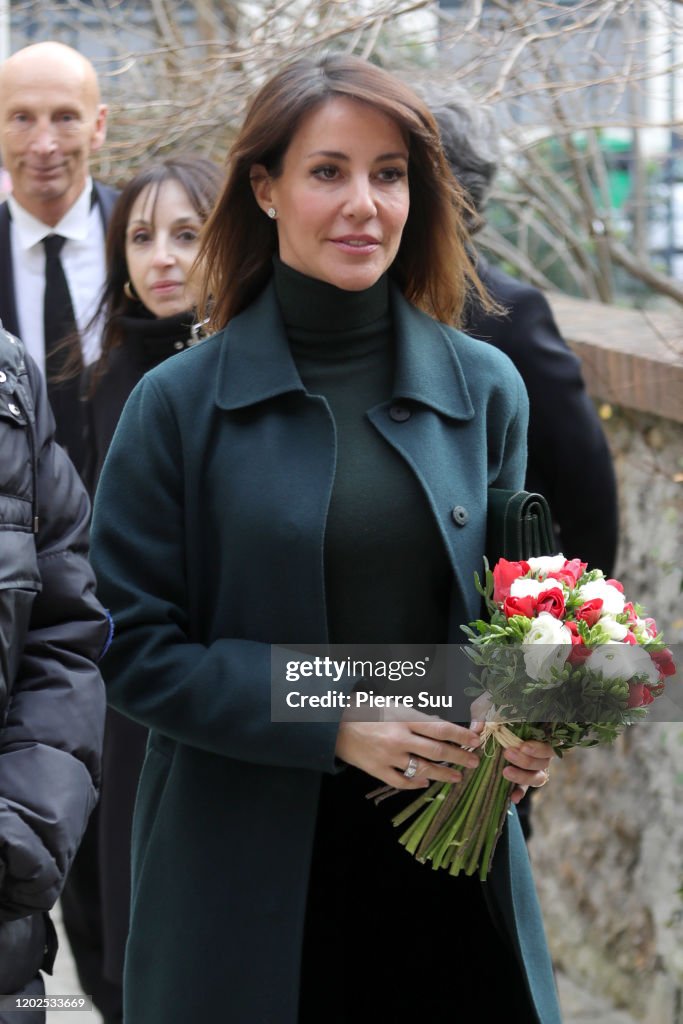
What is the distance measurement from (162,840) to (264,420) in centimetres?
72

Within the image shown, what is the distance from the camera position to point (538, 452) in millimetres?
3814

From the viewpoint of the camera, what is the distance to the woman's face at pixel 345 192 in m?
2.75

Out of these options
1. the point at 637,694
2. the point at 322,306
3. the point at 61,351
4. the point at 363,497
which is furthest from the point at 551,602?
the point at 61,351

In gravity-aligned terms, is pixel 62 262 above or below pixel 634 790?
above

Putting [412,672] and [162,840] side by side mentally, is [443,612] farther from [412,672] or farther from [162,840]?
[162,840]

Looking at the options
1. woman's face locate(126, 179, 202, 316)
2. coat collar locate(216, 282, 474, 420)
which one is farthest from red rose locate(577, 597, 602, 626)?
woman's face locate(126, 179, 202, 316)

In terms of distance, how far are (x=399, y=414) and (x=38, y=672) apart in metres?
0.74

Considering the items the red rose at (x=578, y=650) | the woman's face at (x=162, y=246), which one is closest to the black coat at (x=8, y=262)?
the woman's face at (x=162, y=246)

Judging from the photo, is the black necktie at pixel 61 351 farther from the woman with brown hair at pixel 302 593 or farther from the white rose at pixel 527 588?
the white rose at pixel 527 588

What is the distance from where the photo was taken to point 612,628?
2.49 metres

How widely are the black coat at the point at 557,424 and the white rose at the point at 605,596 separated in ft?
3.84

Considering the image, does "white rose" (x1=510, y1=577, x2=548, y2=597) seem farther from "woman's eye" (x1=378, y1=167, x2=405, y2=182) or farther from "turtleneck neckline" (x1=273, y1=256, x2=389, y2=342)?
"woman's eye" (x1=378, y1=167, x2=405, y2=182)

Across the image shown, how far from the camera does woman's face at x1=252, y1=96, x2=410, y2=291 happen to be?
9.04ft

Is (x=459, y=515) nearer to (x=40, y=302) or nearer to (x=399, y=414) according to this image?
(x=399, y=414)
